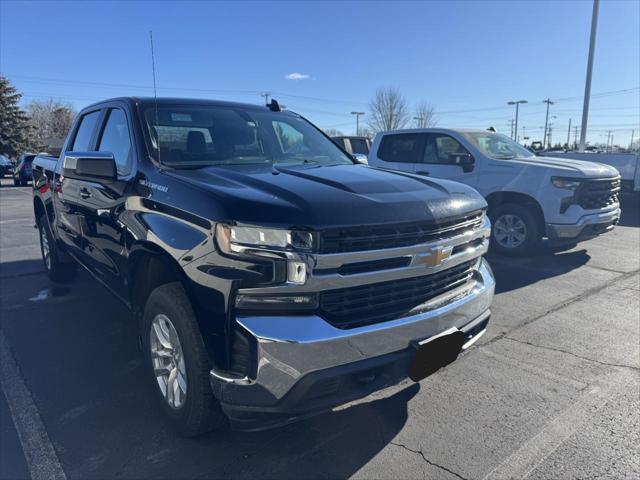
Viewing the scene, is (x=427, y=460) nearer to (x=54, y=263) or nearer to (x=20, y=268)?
(x=54, y=263)

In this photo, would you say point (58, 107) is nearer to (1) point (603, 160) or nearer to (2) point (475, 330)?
(1) point (603, 160)

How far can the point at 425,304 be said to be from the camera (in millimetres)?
2596

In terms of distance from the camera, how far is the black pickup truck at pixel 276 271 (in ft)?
7.13

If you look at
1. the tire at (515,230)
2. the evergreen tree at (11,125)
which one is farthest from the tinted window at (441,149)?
the evergreen tree at (11,125)

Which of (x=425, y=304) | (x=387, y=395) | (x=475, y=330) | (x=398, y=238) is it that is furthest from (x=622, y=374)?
(x=398, y=238)

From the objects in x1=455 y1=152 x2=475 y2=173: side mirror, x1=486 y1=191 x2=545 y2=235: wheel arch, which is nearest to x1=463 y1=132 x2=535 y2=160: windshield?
x1=455 y1=152 x2=475 y2=173: side mirror

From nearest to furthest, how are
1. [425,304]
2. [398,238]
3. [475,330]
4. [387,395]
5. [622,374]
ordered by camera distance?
[398,238] → [425,304] → [475,330] → [387,395] → [622,374]

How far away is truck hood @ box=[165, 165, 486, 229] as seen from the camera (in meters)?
2.23

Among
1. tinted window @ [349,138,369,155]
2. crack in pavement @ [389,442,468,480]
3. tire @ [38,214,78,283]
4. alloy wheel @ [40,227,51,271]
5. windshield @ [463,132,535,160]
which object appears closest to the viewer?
crack in pavement @ [389,442,468,480]

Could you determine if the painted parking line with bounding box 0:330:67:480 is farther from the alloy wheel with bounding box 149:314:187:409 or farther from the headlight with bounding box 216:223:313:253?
the headlight with bounding box 216:223:313:253

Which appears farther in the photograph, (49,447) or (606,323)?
(606,323)

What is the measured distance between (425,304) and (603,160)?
12671 millimetres

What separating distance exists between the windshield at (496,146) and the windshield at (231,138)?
15.1ft

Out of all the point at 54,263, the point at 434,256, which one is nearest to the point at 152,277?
the point at 434,256
